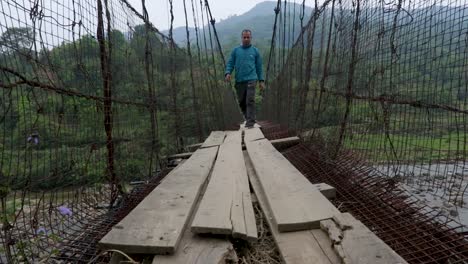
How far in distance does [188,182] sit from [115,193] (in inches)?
21.0

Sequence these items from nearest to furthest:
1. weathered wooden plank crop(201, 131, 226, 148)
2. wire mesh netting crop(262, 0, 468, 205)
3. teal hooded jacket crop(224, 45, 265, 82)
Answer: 1. wire mesh netting crop(262, 0, 468, 205)
2. weathered wooden plank crop(201, 131, 226, 148)
3. teal hooded jacket crop(224, 45, 265, 82)

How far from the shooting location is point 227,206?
145 cm

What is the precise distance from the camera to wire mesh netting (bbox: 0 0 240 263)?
4.44 feet

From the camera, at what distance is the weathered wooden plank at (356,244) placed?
40.8 inches

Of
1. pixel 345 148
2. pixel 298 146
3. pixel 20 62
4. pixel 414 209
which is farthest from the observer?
pixel 298 146

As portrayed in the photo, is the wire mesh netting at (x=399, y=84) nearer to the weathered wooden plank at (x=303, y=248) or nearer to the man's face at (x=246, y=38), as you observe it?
the weathered wooden plank at (x=303, y=248)

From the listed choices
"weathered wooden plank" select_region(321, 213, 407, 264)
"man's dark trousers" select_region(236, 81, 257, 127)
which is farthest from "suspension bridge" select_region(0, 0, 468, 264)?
"man's dark trousers" select_region(236, 81, 257, 127)

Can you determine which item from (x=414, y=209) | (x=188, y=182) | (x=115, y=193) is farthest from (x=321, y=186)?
(x=115, y=193)

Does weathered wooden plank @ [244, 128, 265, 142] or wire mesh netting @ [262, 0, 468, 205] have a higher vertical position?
wire mesh netting @ [262, 0, 468, 205]

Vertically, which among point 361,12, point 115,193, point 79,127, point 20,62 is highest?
point 361,12

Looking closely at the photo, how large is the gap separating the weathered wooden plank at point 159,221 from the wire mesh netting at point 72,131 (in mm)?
236

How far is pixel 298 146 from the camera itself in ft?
10.4

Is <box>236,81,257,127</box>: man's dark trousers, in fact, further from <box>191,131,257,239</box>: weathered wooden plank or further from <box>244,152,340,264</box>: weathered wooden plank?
<box>244,152,340,264</box>: weathered wooden plank

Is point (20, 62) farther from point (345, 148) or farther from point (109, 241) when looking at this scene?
point (345, 148)
